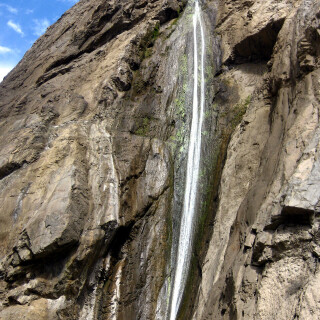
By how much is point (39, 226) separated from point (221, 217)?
16.3 feet

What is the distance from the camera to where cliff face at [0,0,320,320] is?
22.4 ft

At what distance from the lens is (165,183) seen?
11.9 meters

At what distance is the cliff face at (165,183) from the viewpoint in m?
6.84

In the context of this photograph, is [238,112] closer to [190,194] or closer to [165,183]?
[190,194]

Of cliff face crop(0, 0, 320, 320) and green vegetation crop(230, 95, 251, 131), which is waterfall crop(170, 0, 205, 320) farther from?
green vegetation crop(230, 95, 251, 131)

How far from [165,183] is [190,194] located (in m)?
0.88

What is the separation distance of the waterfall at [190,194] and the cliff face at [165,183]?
250 mm

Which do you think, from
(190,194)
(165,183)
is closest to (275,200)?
(190,194)

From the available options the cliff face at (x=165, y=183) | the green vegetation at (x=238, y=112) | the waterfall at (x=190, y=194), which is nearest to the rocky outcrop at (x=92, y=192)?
the cliff face at (x=165, y=183)

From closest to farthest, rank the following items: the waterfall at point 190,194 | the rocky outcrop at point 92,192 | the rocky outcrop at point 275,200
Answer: the rocky outcrop at point 275,200
the rocky outcrop at point 92,192
the waterfall at point 190,194

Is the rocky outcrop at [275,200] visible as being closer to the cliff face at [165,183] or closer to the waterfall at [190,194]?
the cliff face at [165,183]

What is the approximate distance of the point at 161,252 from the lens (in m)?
10.7

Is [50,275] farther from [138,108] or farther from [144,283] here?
[138,108]

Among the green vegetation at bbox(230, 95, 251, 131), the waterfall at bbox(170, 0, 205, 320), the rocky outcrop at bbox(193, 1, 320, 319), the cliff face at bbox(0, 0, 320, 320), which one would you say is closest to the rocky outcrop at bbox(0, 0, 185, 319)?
the cliff face at bbox(0, 0, 320, 320)
